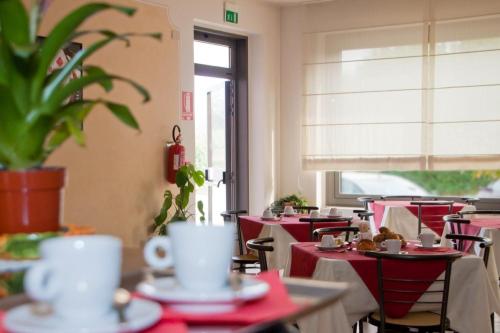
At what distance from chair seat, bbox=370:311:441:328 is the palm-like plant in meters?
2.67

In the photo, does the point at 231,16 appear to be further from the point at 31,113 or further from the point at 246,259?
the point at 31,113

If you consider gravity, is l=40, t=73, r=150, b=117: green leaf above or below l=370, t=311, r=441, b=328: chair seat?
above

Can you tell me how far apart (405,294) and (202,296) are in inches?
110

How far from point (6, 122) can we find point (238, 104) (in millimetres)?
7132

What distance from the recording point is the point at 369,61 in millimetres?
8000

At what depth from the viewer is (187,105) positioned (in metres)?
6.92

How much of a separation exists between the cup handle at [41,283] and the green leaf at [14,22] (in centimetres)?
46

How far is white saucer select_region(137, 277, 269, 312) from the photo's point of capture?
0.95m

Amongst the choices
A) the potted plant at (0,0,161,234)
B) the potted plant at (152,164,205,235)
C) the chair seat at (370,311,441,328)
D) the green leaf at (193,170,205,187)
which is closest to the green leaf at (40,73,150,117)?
the potted plant at (0,0,161,234)

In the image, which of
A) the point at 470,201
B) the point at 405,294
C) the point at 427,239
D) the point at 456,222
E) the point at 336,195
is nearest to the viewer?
the point at 405,294

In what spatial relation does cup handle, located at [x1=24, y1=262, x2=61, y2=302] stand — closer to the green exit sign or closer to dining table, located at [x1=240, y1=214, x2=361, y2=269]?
dining table, located at [x1=240, y1=214, x2=361, y2=269]

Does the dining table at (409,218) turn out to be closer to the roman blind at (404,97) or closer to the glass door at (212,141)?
the roman blind at (404,97)

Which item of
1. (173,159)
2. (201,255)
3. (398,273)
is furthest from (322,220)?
(201,255)

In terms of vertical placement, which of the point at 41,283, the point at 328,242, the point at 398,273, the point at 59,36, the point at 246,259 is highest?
the point at 59,36
